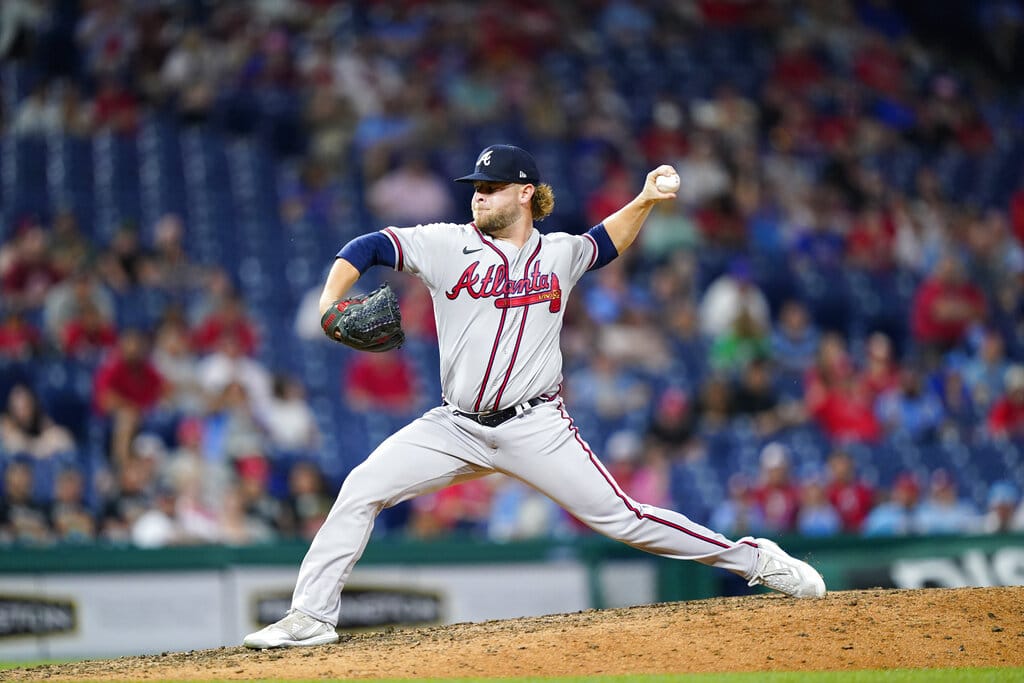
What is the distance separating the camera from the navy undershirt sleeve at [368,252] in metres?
4.83

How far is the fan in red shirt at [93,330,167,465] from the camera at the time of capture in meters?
9.34

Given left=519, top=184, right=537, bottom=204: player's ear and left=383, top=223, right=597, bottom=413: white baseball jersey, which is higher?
left=519, top=184, right=537, bottom=204: player's ear

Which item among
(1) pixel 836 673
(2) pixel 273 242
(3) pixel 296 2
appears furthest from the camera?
(3) pixel 296 2

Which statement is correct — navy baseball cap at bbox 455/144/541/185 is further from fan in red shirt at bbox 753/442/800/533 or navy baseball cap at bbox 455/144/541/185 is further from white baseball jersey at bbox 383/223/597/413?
fan in red shirt at bbox 753/442/800/533

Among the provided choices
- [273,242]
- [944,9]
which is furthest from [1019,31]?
[273,242]

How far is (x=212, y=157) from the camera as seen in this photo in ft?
38.8

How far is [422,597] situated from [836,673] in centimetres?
372

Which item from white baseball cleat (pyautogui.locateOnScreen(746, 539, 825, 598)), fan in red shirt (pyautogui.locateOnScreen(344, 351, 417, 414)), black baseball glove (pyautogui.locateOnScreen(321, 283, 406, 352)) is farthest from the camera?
fan in red shirt (pyautogui.locateOnScreen(344, 351, 417, 414))

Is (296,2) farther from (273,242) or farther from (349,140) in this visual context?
(273,242)

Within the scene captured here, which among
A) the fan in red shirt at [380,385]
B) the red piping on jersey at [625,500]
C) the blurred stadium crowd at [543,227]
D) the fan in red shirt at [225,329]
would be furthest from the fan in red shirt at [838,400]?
the red piping on jersey at [625,500]

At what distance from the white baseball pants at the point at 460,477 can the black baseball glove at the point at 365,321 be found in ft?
1.44

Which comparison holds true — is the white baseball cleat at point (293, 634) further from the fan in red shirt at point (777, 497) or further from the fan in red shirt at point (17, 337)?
the fan in red shirt at point (17, 337)

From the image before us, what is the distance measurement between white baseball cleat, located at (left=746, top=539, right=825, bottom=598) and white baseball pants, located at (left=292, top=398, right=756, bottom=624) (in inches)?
14.8

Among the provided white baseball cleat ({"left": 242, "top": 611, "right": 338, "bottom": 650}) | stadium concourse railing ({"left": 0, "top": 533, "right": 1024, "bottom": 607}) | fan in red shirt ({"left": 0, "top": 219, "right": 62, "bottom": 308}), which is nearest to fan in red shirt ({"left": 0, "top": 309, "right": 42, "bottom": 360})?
fan in red shirt ({"left": 0, "top": 219, "right": 62, "bottom": 308})
